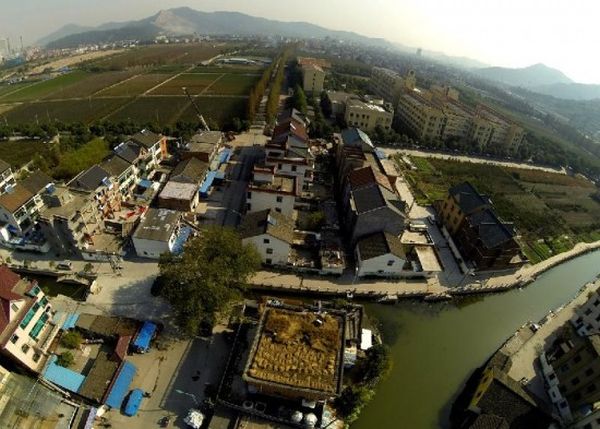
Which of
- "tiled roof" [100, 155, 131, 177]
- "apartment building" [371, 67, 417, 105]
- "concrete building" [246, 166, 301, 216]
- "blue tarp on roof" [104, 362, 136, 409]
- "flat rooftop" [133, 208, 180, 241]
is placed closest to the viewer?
"blue tarp on roof" [104, 362, 136, 409]

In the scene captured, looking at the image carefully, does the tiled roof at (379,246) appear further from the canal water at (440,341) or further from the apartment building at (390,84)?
the apartment building at (390,84)

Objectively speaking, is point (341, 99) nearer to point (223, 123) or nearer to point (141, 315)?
point (223, 123)

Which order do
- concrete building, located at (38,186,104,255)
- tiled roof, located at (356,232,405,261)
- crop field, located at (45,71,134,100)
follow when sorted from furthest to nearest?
crop field, located at (45,71,134,100) < tiled roof, located at (356,232,405,261) < concrete building, located at (38,186,104,255)

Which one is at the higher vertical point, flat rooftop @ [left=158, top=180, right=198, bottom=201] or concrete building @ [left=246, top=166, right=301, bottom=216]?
concrete building @ [left=246, top=166, right=301, bottom=216]

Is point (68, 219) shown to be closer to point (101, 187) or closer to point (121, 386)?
point (101, 187)

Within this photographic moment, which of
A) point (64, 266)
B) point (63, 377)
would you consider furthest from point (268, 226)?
point (64, 266)

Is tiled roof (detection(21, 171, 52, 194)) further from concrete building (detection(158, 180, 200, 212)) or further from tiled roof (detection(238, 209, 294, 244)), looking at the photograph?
tiled roof (detection(238, 209, 294, 244))

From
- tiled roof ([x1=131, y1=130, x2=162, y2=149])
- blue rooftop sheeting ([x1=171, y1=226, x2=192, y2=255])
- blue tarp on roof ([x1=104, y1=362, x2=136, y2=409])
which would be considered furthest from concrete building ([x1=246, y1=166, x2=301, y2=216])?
blue tarp on roof ([x1=104, y1=362, x2=136, y2=409])

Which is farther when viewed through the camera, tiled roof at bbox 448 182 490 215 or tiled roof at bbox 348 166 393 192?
tiled roof at bbox 448 182 490 215
